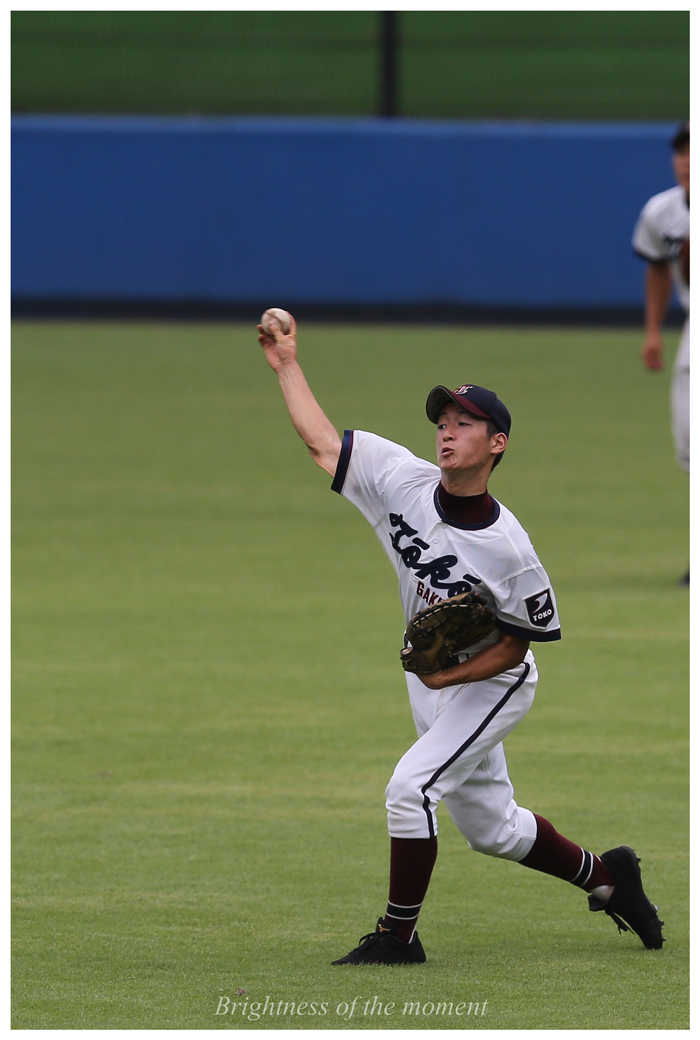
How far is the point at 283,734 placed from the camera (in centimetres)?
685

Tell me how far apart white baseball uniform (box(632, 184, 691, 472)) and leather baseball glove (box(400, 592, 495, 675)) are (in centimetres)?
554

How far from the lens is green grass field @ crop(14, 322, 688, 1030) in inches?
171

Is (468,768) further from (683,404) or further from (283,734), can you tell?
(683,404)

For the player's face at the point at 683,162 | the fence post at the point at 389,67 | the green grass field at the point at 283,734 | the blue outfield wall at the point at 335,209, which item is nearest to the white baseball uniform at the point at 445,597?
the green grass field at the point at 283,734

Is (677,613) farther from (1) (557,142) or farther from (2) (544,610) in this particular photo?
(1) (557,142)

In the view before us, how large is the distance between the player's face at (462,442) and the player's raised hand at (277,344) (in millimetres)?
506

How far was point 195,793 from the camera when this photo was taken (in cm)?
609

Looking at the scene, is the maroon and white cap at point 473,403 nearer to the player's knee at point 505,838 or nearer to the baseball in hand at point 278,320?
the baseball in hand at point 278,320

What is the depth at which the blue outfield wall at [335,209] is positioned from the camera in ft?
66.3

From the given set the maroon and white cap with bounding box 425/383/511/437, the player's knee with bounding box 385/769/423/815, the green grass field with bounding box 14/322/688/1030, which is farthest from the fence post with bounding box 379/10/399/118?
the player's knee with bounding box 385/769/423/815

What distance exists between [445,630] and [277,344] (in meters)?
0.95

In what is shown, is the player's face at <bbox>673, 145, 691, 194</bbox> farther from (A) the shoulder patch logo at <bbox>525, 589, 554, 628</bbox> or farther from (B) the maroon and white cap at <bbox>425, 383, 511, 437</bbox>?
(A) the shoulder patch logo at <bbox>525, 589, 554, 628</bbox>

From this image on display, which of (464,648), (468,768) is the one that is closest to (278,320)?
(464,648)

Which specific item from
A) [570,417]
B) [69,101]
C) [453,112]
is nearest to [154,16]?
[69,101]
